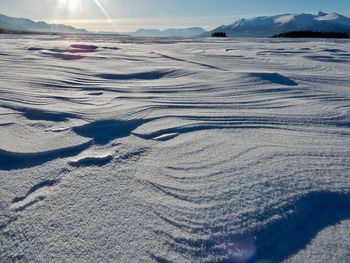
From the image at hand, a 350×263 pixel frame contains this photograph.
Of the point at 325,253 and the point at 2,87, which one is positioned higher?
the point at 2,87

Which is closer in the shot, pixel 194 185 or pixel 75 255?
pixel 75 255

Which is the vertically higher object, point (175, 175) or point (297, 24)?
point (297, 24)

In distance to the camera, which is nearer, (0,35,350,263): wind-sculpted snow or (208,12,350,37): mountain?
(0,35,350,263): wind-sculpted snow

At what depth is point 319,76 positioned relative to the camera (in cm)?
279

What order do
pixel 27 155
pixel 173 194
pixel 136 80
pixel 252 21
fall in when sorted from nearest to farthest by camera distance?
pixel 173 194, pixel 27 155, pixel 136 80, pixel 252 21

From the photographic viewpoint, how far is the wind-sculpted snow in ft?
2.67

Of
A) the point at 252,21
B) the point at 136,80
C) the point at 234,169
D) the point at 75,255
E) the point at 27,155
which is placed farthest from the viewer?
the point at 252,21

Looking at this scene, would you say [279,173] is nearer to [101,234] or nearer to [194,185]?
[194,185]

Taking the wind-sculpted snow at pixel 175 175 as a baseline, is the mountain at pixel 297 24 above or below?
above

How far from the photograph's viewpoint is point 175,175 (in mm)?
A: 1132

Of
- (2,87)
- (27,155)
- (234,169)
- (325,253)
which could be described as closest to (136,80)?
(2,87)

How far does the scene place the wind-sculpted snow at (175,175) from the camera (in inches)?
32.0

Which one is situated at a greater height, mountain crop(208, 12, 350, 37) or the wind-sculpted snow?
mountain crop(208, 12, 350, 37)

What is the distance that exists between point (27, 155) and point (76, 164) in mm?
221
